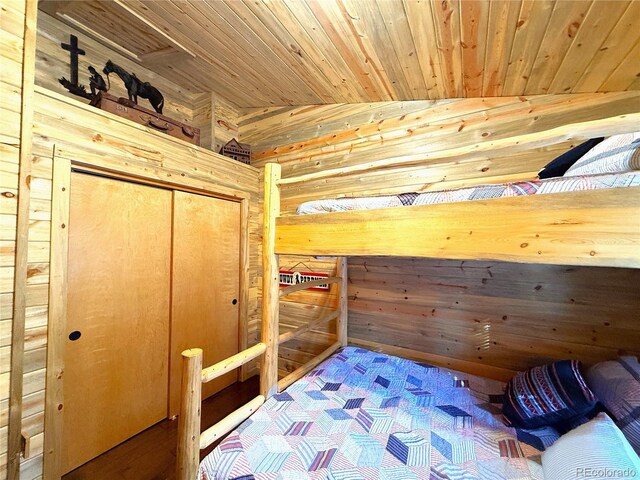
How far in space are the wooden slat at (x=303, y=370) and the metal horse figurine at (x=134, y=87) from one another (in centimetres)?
224

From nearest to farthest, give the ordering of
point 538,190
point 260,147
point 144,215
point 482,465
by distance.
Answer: point 538,190, point 482,465, point 144,215, point 260,147

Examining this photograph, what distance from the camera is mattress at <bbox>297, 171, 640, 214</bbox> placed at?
72cm

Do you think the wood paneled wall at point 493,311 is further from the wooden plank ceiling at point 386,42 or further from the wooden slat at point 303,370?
the wooden plank ceiling at point 386,42

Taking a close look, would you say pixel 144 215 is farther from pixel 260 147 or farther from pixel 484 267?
pixel 484 267

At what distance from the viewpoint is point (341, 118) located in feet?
7.36

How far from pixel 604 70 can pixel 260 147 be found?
8.21 ft

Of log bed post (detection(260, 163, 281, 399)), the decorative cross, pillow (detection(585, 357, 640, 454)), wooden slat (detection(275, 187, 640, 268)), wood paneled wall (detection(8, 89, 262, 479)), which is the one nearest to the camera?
wooden slat (detection(275, 187, 640, 268))

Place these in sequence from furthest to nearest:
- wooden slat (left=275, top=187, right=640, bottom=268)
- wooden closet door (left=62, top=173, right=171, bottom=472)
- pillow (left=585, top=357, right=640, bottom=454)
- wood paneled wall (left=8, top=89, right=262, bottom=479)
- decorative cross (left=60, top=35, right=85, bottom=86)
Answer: decorative cross (left=60, top=35, right=85, bottom=86) → wooden closet door (left=62, top=173, right=171, bottom=472) → wood paneled wall (left=8, top=89, right=262, bottom=479) → pillow (left=585, top=357, right=640, bottom=454) → wooden slat (left=275, top=187, right=640, bottom=268)

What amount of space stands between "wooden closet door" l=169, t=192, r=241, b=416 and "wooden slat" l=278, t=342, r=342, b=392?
99cm

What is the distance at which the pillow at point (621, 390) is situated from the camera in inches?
35.3

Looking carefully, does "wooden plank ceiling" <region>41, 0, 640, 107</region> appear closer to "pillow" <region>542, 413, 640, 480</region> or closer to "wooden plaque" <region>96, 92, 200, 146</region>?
"wooden plaque" <region>96, 92, 200, 146</region>

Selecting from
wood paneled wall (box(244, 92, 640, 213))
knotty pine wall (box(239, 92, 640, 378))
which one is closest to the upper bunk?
wood paneled wall (box(244, 92, 640, 213))

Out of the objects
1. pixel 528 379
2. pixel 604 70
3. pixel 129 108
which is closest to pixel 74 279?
pixel 129 108

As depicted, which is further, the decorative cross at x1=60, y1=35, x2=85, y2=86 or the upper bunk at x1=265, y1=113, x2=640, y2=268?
the decorative cross at x1=60, y1=35, x2=85, y2=86
